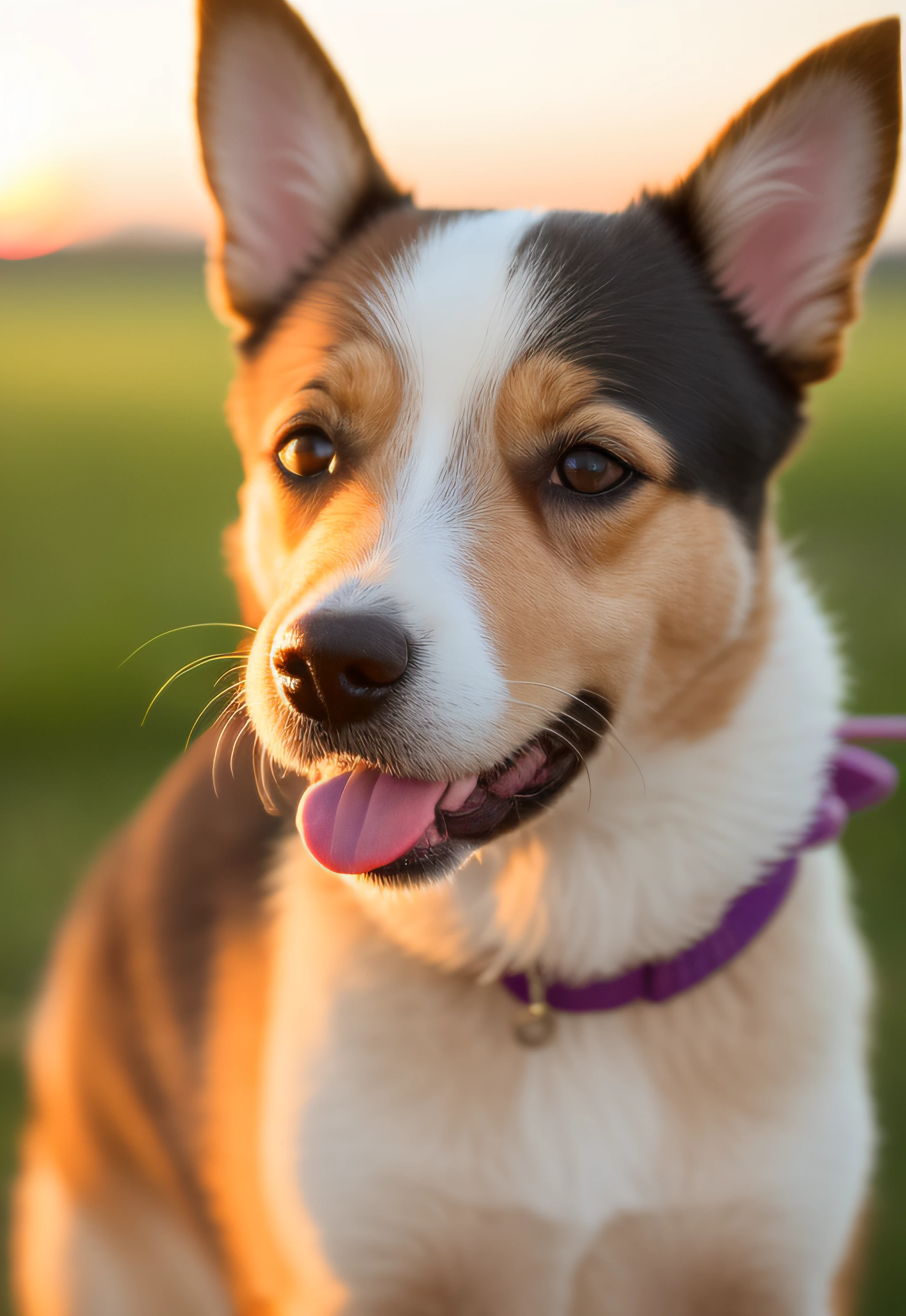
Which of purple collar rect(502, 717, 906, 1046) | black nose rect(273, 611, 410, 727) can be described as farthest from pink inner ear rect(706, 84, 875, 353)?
black nose rect(273, 611, 410, 727)

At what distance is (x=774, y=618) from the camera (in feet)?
8.41

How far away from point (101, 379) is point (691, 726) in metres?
22.0

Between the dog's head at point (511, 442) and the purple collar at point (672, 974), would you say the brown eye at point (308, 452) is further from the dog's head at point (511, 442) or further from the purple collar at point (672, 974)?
the purple collar at point (672, 974)

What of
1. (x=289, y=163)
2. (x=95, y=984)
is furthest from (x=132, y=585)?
(x=289, y=163)

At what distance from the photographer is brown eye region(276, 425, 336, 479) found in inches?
95.0

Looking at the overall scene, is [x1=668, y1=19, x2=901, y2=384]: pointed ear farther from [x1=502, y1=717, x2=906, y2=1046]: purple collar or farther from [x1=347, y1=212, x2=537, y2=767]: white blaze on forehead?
[x1=502, y1=717, x2=906, y2=1046]: purple collar

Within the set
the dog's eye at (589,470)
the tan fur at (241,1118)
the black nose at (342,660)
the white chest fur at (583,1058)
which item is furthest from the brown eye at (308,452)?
the tan fur at (241,1118)

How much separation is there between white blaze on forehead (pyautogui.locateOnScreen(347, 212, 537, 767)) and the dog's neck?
492mm

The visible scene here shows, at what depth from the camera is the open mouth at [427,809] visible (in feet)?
6.95

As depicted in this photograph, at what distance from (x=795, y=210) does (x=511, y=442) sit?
81 cm

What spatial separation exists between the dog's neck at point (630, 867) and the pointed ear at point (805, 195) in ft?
2.05

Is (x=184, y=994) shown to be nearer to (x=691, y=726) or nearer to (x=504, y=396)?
(x=691, y=726)

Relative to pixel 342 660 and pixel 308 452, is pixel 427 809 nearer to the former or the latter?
pixel 342 660

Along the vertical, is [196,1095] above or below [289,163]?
below
